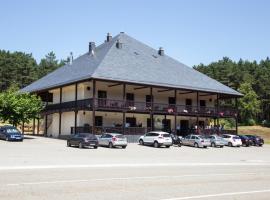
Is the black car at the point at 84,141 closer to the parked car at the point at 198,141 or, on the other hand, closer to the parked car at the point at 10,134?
the parked car at the point at 10,134

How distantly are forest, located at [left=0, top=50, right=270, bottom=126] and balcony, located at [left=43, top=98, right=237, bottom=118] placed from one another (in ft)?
174

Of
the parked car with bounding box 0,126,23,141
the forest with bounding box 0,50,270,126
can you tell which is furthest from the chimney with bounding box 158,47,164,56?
the forest with bounding box 0,50,270,126

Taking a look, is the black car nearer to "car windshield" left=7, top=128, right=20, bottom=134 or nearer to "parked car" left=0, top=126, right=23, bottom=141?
"parked car" left=0, top=126, right=23, bottom=141

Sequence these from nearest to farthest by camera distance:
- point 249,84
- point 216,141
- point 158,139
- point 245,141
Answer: point 158,139
point 216,141
point 245,141
point 249,84

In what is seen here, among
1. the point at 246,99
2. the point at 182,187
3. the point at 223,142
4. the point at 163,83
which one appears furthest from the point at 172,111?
the point at 246,99

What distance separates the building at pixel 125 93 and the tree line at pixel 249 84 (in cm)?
5145

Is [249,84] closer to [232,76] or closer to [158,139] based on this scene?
[232,76]

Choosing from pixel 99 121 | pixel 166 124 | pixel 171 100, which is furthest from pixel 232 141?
pixel 99 121

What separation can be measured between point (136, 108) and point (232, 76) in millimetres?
76081

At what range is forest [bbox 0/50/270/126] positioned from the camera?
109938 millimetres

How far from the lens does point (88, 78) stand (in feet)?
148

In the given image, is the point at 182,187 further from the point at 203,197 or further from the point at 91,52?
the point at 91,52

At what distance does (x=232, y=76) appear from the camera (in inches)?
4719

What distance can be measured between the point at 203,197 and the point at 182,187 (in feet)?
7.11
